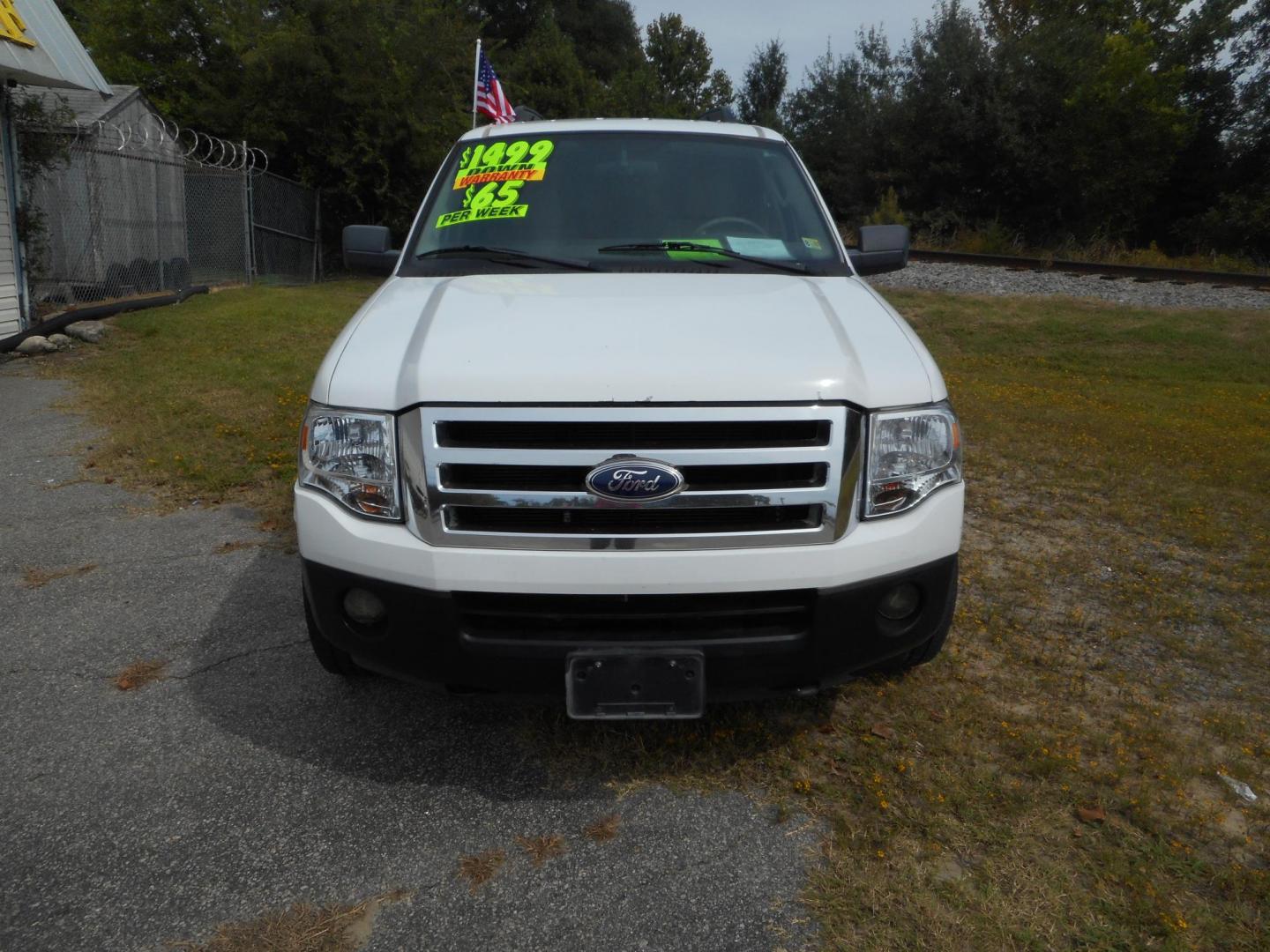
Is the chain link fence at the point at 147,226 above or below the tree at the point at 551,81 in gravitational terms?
below

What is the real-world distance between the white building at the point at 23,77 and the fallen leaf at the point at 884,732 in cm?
1001

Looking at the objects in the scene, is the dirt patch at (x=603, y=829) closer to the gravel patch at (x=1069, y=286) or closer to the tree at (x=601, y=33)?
the gravel patch at (x=1069, y=286)

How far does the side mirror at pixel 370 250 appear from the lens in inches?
162

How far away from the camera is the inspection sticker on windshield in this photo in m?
3.93

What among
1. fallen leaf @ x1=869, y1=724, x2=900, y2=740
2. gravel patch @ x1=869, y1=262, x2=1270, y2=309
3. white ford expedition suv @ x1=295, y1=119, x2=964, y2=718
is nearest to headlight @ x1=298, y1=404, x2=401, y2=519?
white ford expedition suv @ x1=295, y1=119, x2=964, y2=718

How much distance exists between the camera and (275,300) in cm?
1428

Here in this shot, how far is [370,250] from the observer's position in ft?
13.6

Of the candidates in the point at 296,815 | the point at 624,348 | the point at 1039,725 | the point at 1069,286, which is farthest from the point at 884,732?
the point at 1069,286

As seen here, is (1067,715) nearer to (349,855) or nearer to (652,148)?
(349,855)

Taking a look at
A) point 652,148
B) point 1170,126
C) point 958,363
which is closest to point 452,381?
point 652,148

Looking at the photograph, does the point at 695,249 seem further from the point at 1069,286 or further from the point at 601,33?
the point at 601,33

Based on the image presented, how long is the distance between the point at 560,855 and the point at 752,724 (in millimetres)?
847

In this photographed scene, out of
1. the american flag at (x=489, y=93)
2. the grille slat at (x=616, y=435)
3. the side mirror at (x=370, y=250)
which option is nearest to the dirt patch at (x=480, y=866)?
the grille slat at (x=616, y=435)

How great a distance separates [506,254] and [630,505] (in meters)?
1.51
